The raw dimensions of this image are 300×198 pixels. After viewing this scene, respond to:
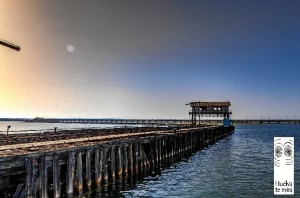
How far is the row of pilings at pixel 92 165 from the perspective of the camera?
1490cm

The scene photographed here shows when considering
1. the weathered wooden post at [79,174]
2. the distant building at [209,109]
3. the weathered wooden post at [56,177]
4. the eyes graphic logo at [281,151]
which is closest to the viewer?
the weathered wooden post at [56,177]

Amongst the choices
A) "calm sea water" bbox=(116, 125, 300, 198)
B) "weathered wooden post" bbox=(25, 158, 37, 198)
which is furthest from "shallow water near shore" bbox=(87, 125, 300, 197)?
"weathered wooden post" bbox=(25, 158, 37, 198)

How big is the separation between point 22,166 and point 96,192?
543cm

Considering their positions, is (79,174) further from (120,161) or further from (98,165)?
(120,161)

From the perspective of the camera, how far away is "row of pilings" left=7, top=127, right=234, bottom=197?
14.9 metres

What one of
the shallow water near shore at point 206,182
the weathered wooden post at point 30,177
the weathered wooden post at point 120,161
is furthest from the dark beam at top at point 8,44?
the weathered wooden post at point 120,161

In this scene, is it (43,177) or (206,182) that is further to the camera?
(206,182)

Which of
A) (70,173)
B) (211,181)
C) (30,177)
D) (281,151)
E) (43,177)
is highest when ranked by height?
(281,151)

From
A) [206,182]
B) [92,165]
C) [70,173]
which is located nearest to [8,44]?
[70,173]

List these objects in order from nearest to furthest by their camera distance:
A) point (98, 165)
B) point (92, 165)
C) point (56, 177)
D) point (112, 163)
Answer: point (56, 177), point (98, 165), point (92, 165), point (112, 163)

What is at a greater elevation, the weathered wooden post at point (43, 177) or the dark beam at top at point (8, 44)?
the dark beam at top at point (8, 44)

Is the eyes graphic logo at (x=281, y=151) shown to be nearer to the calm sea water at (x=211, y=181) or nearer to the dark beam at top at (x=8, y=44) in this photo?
the calm sea water at (x=211, y=181)

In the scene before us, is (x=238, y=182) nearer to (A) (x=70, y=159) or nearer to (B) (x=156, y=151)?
(B) (x=156, y=151)

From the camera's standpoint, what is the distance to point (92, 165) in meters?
21.5
